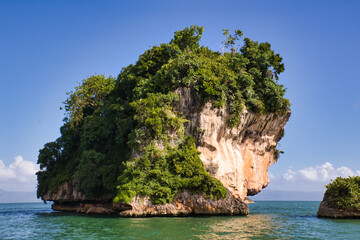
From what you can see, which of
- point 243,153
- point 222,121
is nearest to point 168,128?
point 222,121

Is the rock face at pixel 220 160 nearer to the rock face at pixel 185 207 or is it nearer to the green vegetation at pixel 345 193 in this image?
the rock face at pixel 185 207

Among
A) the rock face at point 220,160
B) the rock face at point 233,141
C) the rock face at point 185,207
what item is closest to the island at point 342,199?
the rock face at point 220,160

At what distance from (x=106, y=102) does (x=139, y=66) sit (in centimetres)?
543

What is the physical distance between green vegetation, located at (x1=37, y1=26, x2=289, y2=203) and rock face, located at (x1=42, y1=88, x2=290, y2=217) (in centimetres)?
65

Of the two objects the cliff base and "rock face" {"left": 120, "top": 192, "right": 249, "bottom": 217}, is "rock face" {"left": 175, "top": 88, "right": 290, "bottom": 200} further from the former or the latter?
"rock face" {"left": 120, "top": 192, "right": 249, "bottom": 217}

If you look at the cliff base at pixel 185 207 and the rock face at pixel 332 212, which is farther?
the cliff base at pixel 185 207

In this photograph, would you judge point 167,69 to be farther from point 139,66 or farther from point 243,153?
point 243,153

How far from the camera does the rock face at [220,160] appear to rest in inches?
950

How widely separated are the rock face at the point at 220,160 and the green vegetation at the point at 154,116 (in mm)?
646

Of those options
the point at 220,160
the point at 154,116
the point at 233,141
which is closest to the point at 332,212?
the point at 220,160

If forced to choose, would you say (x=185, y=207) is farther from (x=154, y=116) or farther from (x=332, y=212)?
(x=332, y=212)

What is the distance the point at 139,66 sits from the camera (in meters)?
34.4

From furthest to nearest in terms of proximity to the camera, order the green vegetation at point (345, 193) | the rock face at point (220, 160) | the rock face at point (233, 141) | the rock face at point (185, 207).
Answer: the rock face at point (233, 141) → the rock face at point (220, 160) → the rock face at point (185, 207) → the green vegetation at point (345, 193)

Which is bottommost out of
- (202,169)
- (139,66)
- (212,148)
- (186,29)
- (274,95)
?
(202,169)
